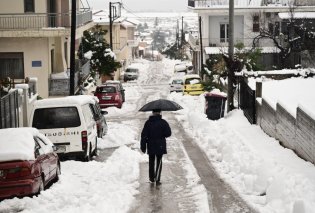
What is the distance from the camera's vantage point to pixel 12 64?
36156 mm

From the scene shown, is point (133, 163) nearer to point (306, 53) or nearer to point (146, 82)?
point (306, 53)

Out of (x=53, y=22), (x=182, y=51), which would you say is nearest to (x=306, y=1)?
(x=53, y=22)

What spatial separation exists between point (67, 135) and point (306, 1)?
4428 centimetres

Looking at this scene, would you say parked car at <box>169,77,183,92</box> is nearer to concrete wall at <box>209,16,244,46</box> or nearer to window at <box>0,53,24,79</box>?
concrete wall at <box>209,16,244,46</box>

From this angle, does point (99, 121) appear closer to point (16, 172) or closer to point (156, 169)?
point (156, 169)

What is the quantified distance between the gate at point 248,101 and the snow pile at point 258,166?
39 centimetres

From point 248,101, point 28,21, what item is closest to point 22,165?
point 248,101

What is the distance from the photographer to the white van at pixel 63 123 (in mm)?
17891

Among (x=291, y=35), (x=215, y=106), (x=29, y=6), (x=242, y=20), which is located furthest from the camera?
(x=242, y=20)

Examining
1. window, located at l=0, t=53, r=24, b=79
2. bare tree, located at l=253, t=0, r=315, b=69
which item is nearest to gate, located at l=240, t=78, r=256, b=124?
window, located at l=0, t=53, r=24, b=79

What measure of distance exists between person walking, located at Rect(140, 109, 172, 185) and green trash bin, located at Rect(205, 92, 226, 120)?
1398 cm

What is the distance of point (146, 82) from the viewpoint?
250 ft

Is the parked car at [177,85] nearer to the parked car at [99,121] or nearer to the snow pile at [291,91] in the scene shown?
the snow pile at [291,91]

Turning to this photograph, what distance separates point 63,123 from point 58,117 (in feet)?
0.72
